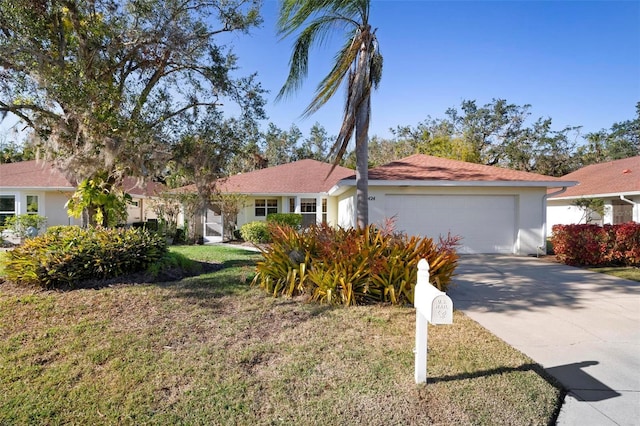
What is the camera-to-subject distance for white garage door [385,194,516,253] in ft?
42.8

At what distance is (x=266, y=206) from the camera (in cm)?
1938

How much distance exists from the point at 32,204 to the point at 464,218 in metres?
19.4

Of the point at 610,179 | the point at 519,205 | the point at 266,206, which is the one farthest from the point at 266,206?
the point at 610,179

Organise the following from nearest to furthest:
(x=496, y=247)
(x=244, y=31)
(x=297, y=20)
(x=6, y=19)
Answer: (x=6, y=19), (x=297, y=20), (x=244, y=31), (x=496, y=247)

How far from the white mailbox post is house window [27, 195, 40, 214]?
20.1 m

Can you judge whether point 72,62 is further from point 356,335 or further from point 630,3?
point 630,3

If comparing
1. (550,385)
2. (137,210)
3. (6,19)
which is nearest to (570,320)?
(550,385)

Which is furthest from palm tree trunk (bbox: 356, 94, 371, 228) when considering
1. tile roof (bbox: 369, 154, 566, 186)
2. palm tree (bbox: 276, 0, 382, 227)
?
tile roof (bbox: 369, 154, 566, 186)

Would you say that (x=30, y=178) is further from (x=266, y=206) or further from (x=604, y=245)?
(x=604, y=245)

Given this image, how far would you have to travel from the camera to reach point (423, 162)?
15.6 metres

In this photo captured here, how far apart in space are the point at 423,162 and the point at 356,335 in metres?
12.2

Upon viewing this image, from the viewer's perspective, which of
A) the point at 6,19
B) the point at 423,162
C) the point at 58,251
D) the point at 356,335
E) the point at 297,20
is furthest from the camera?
the point at 423,162

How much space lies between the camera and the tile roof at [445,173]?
1279 cm

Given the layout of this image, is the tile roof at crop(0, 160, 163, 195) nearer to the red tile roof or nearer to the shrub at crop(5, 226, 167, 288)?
the red tile roof
